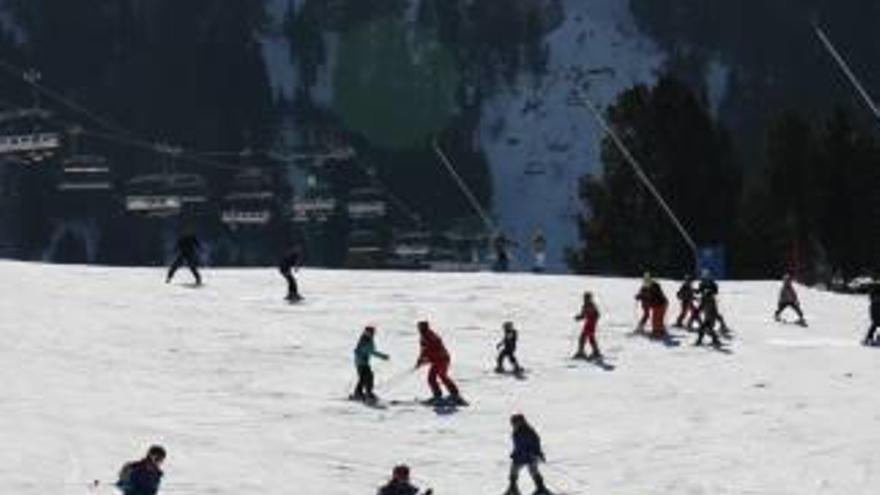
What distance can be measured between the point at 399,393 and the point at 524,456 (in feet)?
31.6

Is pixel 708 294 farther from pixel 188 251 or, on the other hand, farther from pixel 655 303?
pixel 188 251

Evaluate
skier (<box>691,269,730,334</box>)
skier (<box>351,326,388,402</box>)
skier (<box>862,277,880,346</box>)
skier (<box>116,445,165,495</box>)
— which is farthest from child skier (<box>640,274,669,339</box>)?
skier (<box>116,445,165,495</box>)

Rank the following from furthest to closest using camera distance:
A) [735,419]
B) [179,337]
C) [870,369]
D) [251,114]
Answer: [251,114] < [179,337] < [870,369] < [735,419]

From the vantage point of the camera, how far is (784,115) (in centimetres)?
9719

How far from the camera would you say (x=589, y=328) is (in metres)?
38.9

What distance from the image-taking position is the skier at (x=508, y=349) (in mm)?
36938

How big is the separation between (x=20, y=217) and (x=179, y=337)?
14354cm

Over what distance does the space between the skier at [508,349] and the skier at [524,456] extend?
34.4 feet

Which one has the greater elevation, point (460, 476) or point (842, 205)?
point (842, 205)

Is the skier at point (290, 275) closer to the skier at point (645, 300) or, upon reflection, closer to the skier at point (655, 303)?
the skier at point (645, 300)

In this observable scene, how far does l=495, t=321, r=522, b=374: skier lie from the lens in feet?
121

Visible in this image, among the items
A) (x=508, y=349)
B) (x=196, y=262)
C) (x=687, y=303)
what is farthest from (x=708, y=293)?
(x=196, y=262)

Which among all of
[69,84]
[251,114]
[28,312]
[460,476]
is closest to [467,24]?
[251,114]

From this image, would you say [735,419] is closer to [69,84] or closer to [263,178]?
[263,178]
